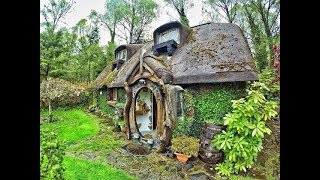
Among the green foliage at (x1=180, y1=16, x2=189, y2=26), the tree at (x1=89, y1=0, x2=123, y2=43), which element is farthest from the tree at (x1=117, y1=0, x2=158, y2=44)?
the green foliage at (x1=180, y1=16, x2=189, y2=26)

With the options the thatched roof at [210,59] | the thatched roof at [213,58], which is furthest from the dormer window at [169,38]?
the thatched roof at [213,58]

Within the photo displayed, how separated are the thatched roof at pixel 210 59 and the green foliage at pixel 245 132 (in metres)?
1.09

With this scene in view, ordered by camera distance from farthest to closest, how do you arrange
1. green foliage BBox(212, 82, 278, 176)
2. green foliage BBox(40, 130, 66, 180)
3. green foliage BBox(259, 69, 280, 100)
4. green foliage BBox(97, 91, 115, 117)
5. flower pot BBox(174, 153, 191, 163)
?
1. green foliage BBox(97, 91, 115, 117)
2. green foliage BBox(259, 69, 280, 100)
3. flower pot BBox(174, 153, 191, 163)
4. green foliage BBox(212, 82, 278, 176)
5. green foliage BBox(40, 130, 66, 180)

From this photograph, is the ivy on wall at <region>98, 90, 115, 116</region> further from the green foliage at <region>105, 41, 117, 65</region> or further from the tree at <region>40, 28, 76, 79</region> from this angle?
the green foliage at <region>105, 41, 117, 65</region>

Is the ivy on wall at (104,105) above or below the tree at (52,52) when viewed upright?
below

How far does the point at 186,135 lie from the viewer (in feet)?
A: 18.7

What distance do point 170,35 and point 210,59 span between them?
2694mm

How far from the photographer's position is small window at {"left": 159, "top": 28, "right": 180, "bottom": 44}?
7.87 m

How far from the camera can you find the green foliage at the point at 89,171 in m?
4.23

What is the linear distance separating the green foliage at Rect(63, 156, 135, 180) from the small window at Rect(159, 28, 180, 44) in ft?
17.1

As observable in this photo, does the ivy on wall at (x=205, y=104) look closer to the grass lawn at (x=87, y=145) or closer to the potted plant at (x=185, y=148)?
the potted plant at (x=185, y=148)
